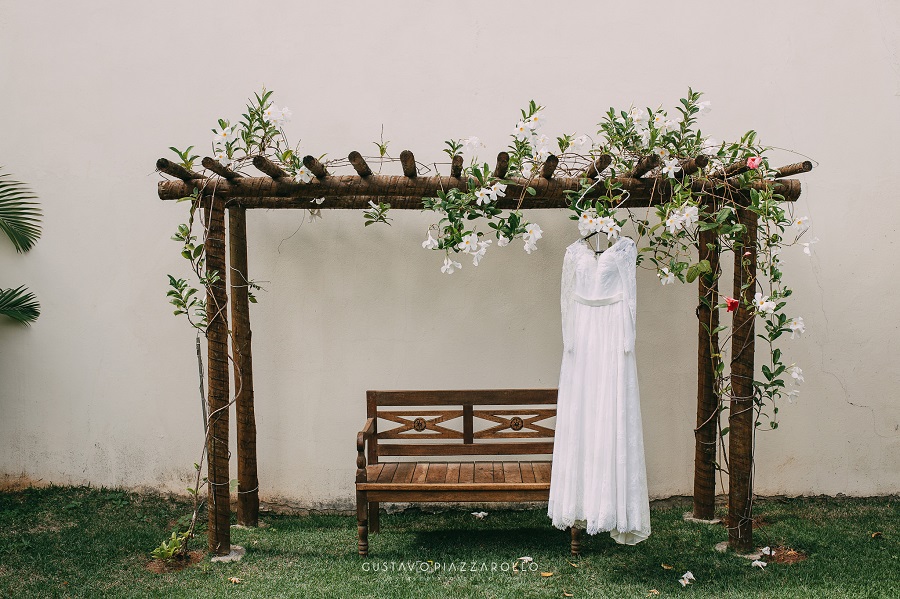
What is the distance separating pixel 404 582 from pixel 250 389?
163cm

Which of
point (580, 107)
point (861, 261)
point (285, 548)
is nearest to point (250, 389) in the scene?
point (285, 548)

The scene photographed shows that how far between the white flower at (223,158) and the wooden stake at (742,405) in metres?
2.87

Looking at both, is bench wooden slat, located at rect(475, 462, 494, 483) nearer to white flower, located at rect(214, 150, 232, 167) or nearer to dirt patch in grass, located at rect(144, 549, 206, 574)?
dirt patch in grass, located at rect(144, 549, 206, 574)

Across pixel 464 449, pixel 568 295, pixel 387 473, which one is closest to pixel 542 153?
pixel 568 295

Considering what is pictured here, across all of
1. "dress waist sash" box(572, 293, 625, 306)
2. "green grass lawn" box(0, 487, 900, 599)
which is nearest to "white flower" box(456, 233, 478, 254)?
"dress waist sash" box(572, 293, 625, 306)

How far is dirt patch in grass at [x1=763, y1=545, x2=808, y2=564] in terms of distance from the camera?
4.06 metres

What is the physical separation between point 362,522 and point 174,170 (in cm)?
225

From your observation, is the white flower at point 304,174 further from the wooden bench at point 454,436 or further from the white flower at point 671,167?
the white flower at point 671,167

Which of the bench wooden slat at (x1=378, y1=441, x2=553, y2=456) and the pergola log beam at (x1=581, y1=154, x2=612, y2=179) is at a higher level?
the pergola log beam at (x1=581, y1=154, x2=612, y2=179)

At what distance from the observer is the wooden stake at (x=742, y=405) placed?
13.2ft

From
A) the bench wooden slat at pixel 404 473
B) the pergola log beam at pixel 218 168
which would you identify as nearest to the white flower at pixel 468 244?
the pergola log beam at pixel 218 168

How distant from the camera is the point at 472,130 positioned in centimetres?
506

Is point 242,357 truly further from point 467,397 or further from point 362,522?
point 467,397

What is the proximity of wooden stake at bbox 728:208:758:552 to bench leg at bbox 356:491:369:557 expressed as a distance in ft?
6.88
